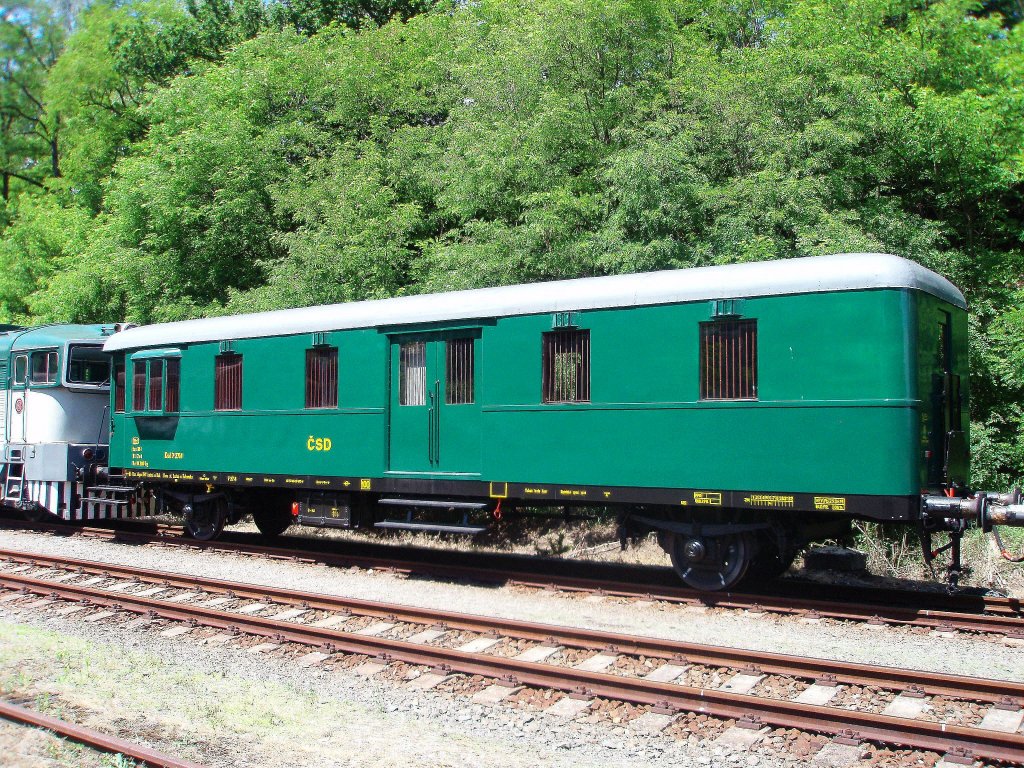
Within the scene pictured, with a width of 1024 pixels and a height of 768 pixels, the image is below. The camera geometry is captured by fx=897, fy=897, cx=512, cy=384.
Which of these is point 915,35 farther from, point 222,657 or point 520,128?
point 222,657

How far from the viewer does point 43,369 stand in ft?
53.8

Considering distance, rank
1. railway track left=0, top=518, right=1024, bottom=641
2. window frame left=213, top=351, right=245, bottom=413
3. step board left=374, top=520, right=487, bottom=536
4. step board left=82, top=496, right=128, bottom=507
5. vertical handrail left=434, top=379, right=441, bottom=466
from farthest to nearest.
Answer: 1. step board left=82, top=496, right=128, bottom=507
2. window frame left=213, top=351, right=245, bottom=413
3. vertical handrail left=434, top=379, right=441, bottom=466
4. step board left=374, top=520, right=487, bottom=536
5. railway track left=0, top=518, right=1024, bottom=641

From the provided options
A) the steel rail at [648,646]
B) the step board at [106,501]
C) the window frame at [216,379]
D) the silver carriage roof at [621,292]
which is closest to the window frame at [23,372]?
the step board at [106,501]

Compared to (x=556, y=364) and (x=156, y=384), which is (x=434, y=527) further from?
(x=156, y=384)

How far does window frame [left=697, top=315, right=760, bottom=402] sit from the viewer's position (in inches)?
352

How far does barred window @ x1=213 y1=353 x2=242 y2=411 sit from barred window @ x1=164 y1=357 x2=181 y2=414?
86 centimetres

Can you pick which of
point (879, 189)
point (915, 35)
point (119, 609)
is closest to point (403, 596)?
point (119, 609)

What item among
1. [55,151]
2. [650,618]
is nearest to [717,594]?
[650,618]

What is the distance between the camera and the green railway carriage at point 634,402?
27.7 feet

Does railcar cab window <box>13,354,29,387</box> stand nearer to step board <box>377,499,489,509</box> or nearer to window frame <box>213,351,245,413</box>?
window frame <box>213,351,245,413</box>

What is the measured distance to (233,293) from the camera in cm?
2086

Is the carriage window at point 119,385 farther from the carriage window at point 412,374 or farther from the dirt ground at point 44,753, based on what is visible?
the dirt ground at point 44,753

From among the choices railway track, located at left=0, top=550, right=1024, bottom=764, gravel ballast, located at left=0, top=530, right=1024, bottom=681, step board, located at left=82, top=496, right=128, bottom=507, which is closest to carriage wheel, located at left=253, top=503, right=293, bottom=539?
gravel ballast, located at left=0, top=530, right=1024, bottom=681

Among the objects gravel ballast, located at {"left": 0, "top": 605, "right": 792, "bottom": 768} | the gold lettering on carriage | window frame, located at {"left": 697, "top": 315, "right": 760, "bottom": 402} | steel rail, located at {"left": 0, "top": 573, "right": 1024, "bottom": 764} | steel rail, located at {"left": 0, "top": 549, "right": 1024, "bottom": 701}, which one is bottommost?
gravel ballast, located at {"left": 0, "top": 605, "right": 792, "bottom": 768}
